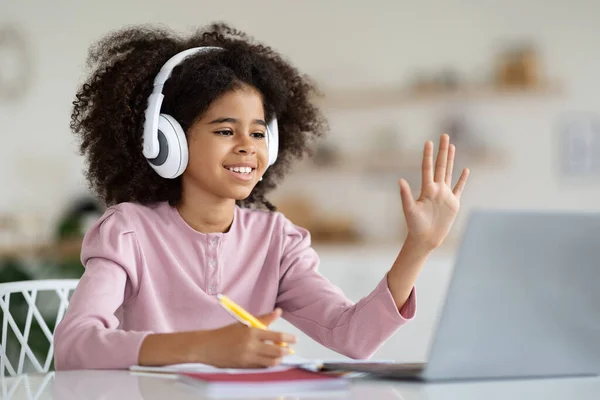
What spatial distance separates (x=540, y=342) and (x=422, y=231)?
0.95 feet

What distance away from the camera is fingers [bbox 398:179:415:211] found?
3.66 ft

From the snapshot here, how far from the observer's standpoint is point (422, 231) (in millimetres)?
1200

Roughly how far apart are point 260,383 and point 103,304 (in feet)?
1.53

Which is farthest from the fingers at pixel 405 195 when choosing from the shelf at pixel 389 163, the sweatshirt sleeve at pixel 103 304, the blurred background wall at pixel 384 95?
the shelf at pixel 389 163

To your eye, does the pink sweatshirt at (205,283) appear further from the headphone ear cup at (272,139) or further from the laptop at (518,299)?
the laptop at (518,299)

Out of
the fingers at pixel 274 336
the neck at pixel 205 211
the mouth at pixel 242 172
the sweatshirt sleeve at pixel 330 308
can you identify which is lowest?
the sweatshirt sleeve at pixel 330 308

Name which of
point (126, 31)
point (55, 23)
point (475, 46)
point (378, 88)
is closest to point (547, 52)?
point (475, 46)

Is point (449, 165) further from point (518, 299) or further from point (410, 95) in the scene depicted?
point (410, 95)

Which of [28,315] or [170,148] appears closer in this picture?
Answer: [170,148]

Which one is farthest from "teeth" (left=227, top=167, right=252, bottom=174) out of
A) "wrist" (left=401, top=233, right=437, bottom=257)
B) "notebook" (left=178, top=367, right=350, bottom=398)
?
"notebook" (left=178, top=367, right=350, bottom=398)

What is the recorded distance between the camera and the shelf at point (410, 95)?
4.49 metres

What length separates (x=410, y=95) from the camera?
459 cm

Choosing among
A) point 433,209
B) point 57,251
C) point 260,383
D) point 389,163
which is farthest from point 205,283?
point 389,163

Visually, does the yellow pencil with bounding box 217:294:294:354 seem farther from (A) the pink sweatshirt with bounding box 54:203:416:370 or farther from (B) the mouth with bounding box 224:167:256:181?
(B) the mouth with bounding box 224:167:256:181
